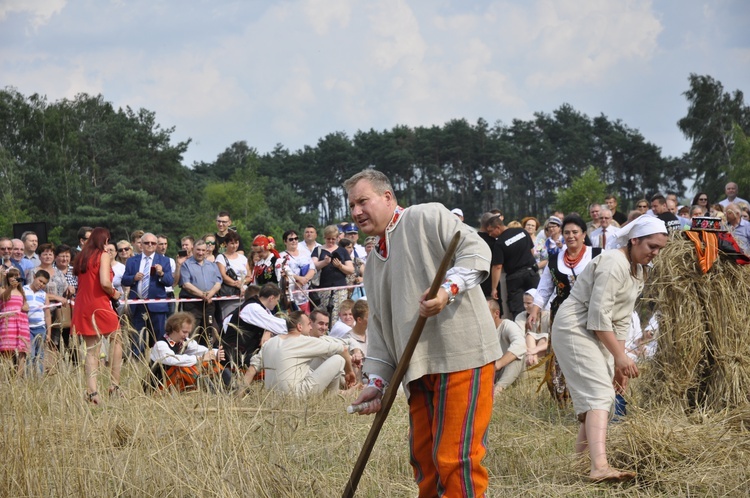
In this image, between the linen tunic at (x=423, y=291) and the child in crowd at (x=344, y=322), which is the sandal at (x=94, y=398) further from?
the child in crowd at (x=344, y=322)

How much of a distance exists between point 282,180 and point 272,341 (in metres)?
78.3

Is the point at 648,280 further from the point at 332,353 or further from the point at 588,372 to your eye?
the point at 332,353

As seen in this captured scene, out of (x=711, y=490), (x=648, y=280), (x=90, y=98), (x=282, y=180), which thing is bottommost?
(x=711, y=490)

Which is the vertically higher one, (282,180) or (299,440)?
(282,180)

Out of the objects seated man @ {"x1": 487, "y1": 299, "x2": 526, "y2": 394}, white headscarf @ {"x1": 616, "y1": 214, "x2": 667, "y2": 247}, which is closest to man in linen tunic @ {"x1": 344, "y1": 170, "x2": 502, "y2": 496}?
white headscarf @ {"x1": 616, "y1": 214, "x2": 667, "y2": 247}

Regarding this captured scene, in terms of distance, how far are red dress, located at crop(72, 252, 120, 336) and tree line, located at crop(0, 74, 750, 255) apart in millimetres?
37818

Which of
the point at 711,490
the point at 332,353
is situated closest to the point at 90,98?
the point at 332,353

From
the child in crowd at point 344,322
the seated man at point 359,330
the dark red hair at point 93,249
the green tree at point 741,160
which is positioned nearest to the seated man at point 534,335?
the seated man at point 359,330

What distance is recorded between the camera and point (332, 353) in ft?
28.0

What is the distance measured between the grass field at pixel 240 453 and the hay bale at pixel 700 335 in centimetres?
28

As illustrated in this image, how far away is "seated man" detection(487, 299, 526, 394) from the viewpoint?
8.71m

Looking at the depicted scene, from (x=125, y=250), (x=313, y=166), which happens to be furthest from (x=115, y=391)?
(x=313, y=166)

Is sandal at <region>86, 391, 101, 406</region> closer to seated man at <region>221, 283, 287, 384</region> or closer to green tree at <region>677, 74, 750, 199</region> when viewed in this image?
seated man at <region>221, 283, 287, 384</region>

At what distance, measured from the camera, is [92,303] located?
27.7ft
